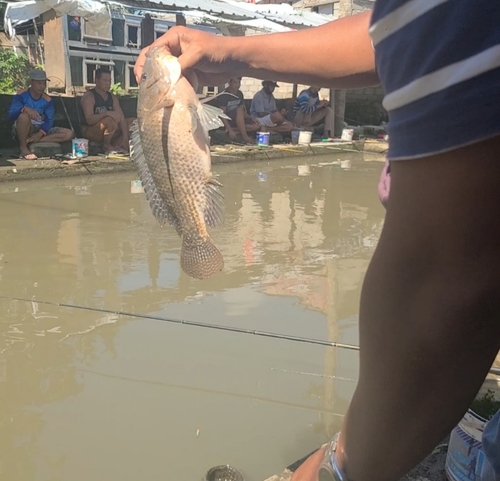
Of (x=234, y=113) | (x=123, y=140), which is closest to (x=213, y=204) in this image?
(x=123, y=140)

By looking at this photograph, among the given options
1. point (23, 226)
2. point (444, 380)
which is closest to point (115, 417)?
point (444, 380)

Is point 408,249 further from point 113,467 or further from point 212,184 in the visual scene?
point 113,467


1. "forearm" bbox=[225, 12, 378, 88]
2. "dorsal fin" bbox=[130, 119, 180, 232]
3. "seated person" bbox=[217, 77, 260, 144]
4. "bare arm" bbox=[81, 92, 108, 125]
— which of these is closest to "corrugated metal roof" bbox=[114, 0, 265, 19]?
"seated person" bbox=[217, 77, 260, 144]

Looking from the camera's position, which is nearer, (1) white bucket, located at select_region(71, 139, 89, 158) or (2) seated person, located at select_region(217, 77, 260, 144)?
(1) white bucket, located at select_region(71, 139, 89, 158)

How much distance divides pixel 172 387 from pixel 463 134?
2.67 m

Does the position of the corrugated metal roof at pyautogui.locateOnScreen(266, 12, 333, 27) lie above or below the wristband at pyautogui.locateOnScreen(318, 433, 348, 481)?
above

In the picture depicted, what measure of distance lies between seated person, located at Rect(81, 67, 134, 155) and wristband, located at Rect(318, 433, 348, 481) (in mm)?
8669

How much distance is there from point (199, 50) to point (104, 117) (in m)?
7.92

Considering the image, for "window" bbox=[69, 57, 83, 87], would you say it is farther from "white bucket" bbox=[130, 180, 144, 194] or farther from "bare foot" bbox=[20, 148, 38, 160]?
"white bucket" bbox=[130, 180, 144, 194]

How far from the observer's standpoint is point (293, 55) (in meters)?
1.55

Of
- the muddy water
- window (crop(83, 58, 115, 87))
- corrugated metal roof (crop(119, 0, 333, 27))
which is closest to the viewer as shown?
the muddy water

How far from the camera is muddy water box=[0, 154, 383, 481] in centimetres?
259

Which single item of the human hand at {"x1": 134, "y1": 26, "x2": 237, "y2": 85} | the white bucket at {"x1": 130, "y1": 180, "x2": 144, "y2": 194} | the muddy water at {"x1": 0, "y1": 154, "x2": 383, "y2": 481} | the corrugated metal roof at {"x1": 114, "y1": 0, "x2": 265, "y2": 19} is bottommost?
the muddy water at {"x1": 0, "y1": 154, "x2": 383, "y2": 481}

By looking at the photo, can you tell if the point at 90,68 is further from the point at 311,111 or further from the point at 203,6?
the point at 311,111
